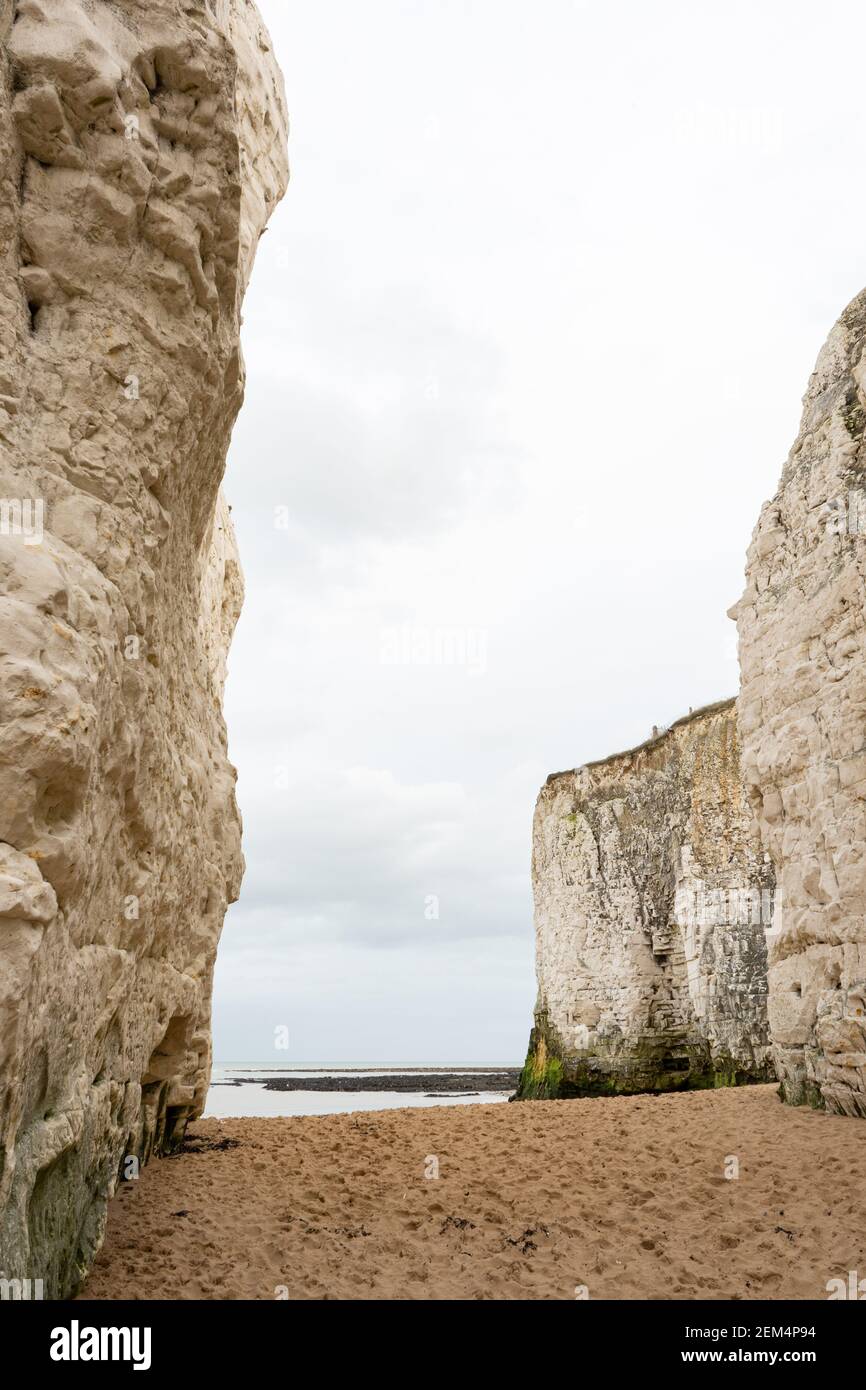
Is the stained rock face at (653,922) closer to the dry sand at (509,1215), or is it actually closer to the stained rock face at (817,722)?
the stained rock face at (817,722)

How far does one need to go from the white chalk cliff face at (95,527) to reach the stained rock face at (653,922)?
10371 millimetres

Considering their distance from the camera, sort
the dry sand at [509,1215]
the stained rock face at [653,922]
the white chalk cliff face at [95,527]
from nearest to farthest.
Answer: the white chalk cliff face at [95,527]
the dry sand at [509,1215]
the stained rock face at [653,922]

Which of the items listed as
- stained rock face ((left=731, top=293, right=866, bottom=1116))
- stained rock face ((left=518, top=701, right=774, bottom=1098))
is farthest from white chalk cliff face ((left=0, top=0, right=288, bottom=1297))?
stained rock face ((left=518, top=701, right=774, bottom=1098))

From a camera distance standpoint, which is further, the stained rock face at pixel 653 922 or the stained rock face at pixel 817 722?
the stained rock face at pixel 653 922

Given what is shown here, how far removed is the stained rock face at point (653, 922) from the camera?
566 inches

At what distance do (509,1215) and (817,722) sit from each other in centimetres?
474

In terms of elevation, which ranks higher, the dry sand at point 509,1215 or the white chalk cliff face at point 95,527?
the white chalk cliff face at point 95,527

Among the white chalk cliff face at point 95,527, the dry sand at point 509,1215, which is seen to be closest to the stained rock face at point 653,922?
the dry sand at point 509,1215

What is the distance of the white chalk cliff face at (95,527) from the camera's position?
3.58 m

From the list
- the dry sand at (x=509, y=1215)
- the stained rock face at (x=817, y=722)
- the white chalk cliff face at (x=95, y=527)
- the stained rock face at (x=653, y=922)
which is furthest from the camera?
the stained rock face at (x=653, y=922)

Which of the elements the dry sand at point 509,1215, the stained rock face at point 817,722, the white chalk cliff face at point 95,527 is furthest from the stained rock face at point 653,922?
the white chalk cliff face at point 95,527

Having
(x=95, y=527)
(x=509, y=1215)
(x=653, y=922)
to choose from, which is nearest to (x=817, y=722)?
(x=509, y=1215)

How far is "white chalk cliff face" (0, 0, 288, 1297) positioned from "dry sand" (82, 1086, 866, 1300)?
64cm

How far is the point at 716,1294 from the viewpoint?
4.75 metres
